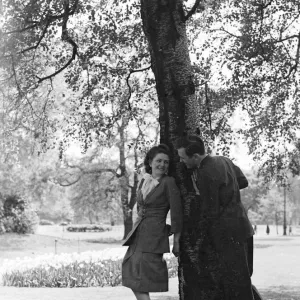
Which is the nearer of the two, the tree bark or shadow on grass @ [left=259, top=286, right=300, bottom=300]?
the tree bark

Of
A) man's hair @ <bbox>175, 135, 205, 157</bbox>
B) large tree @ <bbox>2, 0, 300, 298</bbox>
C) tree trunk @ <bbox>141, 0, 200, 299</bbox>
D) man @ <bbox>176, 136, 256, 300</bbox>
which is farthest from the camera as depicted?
large tree @ <bbox>2, 0, 300, 298</bbox>

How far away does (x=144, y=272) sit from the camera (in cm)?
556

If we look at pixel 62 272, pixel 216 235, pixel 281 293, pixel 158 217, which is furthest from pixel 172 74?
pixel 62 272

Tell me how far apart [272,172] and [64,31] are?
259 inches

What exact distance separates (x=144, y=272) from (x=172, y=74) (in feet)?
7.68

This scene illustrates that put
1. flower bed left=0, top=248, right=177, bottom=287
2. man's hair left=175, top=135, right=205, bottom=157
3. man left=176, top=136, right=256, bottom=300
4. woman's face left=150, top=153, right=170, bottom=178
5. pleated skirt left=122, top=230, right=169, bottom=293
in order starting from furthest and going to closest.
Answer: flower bed left=0, top=248, right=177, bottom=287
woman's face left=150, top=153, right=170, bottom=178
pleated skirt left=122, top=230, right=169, bottom=293
man's hair left=175, top=135, right=205, bottom=157
man left=176, top=136, right=256, bottom=300

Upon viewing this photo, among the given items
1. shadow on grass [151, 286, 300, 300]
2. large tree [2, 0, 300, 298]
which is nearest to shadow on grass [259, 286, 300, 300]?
shadow on grass [151, 286, 300, 300]

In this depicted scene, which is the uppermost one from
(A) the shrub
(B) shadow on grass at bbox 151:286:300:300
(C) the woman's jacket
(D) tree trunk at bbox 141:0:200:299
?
(D) tree trunk at bbox 141:0:200:299

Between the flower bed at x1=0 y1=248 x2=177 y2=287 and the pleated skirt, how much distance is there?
7.48 metres

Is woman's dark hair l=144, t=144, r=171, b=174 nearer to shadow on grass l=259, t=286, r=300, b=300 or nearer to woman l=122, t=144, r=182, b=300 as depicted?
woman l=122, t=144, r=182, b=300

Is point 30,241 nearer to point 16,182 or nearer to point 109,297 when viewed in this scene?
point 16,182

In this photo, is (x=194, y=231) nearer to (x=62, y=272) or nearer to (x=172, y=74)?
(x=172, y=74)

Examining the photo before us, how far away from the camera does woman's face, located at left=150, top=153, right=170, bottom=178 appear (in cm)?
571

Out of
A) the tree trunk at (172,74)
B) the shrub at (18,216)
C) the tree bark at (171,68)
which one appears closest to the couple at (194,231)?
the tree trunk at (172,74)
